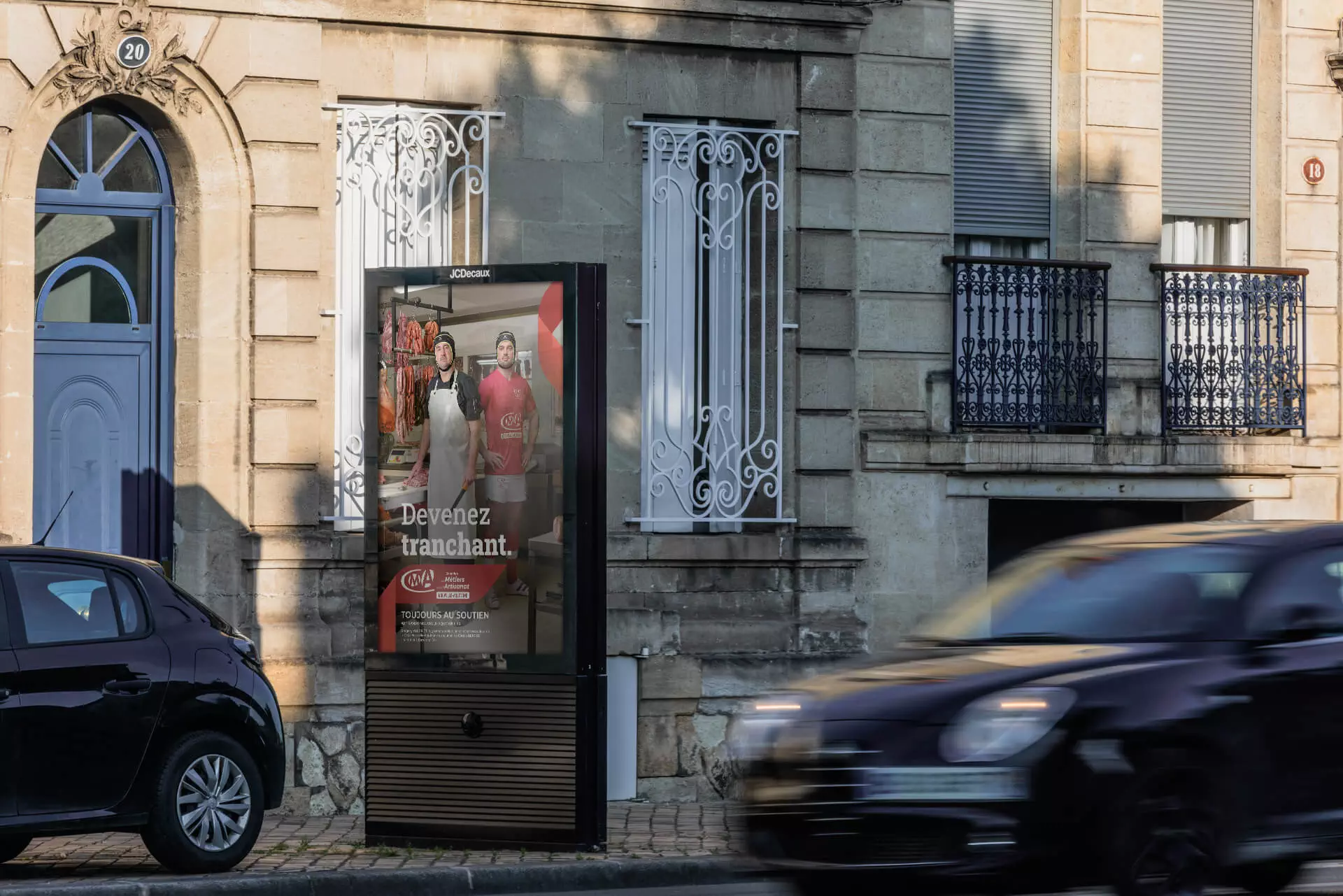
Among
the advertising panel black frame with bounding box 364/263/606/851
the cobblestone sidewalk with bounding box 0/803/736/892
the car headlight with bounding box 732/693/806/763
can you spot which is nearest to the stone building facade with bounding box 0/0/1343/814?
the cobblestone sidewalk with bounding box 0/803/736/892

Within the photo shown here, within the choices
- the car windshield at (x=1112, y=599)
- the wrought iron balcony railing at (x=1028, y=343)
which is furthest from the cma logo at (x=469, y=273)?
the wrought iron balcony railing at (x=1028, y=343)

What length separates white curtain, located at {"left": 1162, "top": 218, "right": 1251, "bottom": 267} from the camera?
54.0 feet

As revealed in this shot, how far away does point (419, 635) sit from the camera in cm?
1096

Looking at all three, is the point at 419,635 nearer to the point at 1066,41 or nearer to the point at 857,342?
the point at 857,342

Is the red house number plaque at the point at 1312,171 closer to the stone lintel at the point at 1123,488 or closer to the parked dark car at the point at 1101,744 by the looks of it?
the stone lintel at the point at 1123,488

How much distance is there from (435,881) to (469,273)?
3287 mm

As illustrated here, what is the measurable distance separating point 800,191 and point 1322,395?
4.86 metres

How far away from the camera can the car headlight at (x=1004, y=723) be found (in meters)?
7.00

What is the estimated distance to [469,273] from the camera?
10.8m

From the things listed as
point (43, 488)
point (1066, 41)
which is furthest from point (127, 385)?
point (1066, 41)

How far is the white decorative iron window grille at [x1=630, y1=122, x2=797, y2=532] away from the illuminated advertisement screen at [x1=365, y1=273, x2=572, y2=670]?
3.74 metres

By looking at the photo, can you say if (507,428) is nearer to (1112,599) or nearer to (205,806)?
(205,806)

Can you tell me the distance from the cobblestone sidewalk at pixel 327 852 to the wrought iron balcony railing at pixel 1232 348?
572cm

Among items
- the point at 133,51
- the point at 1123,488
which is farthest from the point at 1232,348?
the point at 133,51
